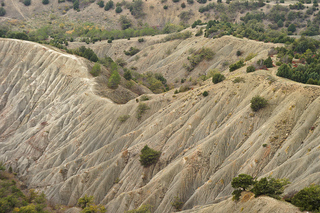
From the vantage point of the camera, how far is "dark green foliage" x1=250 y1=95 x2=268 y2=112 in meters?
45.3

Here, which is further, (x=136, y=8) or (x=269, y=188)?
(x=136, y=8)

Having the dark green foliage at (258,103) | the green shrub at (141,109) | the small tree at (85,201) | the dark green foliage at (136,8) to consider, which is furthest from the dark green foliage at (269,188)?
the dark green foliage at (136,8)

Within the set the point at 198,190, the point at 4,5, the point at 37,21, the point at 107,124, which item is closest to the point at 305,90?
the point at 198,190

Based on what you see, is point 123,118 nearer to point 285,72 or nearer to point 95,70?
point 95,70

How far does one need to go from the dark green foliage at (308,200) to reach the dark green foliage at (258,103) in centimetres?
1890

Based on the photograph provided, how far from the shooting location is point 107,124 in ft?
199

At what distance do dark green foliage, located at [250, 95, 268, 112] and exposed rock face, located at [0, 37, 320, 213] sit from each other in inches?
27.3

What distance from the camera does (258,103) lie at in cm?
4531

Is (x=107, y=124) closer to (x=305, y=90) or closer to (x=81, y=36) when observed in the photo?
(x=305, y=90)

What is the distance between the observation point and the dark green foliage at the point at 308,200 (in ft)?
85.3

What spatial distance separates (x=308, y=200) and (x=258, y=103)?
812 inches

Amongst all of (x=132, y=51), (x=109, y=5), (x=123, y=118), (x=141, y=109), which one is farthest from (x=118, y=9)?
(x=123, y=118)

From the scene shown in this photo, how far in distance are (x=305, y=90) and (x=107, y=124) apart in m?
33.2

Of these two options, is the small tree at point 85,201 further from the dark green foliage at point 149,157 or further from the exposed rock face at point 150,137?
the dark green foliage at point 149,157
